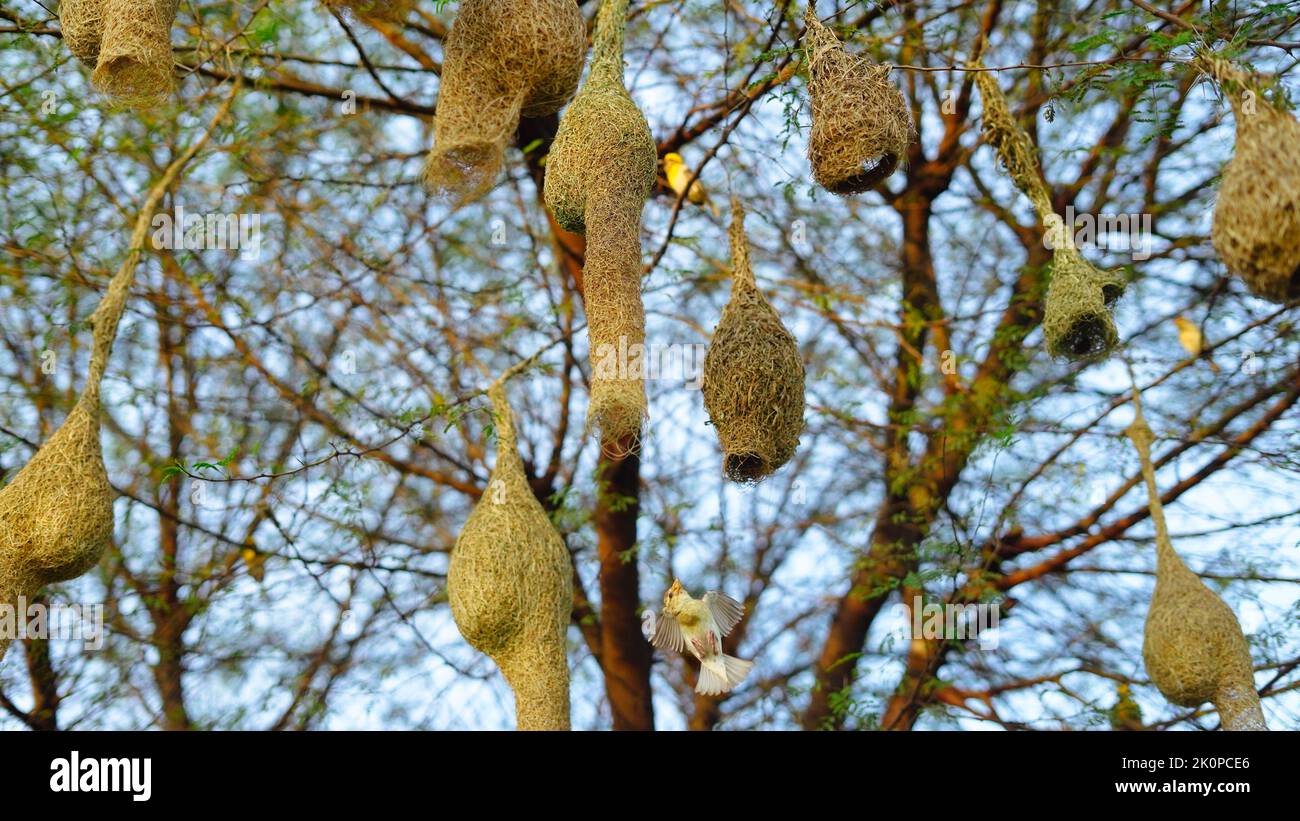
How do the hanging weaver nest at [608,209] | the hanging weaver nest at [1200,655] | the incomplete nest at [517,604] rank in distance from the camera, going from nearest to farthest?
the hanging weaver nest at [608,209]
the incomplete nest at [517,604]
the hanging weaver nest at [1200,655]

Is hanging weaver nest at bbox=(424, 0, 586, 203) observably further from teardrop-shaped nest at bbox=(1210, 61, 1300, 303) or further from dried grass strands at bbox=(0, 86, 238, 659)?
teardrop-shaped nest at bbox=(1210, 61, 1300, 303)

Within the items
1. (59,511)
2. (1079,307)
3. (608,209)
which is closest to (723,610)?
(608,209)

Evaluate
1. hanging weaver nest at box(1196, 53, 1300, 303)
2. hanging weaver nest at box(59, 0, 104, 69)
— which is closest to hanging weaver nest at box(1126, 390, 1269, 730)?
hanging weaver nest at box(1196, 53, 1300, 303)

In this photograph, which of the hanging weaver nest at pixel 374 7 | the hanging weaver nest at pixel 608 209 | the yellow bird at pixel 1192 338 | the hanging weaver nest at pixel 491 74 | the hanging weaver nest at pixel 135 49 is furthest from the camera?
the yellow bird at pixel 1192 338

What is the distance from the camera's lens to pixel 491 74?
345 centimetres

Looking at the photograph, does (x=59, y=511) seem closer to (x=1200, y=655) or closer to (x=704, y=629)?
(x=704, y=629)

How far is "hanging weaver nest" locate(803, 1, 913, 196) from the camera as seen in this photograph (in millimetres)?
3037

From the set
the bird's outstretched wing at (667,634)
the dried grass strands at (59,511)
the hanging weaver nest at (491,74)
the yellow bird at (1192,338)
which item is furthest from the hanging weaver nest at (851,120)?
the yellow bird at (1192,338)

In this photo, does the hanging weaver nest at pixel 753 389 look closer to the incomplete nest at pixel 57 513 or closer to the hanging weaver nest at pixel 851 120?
the hanging weaver nest at pixel 851 120

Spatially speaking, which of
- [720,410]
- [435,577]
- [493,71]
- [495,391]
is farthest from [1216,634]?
[435,577]

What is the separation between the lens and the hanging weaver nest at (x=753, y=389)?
10.8ft

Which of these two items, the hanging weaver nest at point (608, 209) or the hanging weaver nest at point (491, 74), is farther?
the hanging weaver nest at point (491, 74)

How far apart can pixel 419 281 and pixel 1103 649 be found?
3595 mm

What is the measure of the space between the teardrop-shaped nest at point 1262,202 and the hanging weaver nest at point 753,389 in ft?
3.66
